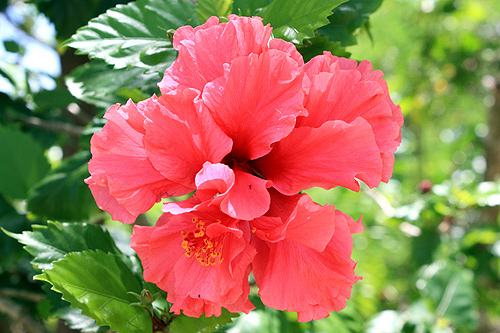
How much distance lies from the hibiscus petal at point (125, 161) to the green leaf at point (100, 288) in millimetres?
158

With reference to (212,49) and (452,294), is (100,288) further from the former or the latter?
(452,294)

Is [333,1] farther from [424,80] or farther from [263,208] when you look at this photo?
[424,80]

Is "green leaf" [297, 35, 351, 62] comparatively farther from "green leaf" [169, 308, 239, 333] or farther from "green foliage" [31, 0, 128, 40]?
"green foliage" [31, 0, 128, 40]

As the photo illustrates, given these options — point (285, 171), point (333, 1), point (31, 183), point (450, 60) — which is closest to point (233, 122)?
point (285, 171)

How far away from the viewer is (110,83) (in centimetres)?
77

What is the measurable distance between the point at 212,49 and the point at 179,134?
113mm

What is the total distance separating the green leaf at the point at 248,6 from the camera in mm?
651

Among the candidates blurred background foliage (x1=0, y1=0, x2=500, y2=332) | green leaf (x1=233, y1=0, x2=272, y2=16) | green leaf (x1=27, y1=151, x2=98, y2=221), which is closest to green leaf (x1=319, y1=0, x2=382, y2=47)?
blurred background foliage (x1=0, y1=0, x2=500, y2=332)

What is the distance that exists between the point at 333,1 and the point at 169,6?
257 mm

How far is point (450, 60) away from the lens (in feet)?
12.2

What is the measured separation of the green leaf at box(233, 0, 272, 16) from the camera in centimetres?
65

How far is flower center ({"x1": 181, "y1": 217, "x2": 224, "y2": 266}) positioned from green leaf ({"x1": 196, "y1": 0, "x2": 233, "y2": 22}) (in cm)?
31

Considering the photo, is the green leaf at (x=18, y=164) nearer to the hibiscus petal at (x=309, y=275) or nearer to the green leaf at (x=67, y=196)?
the green leaf at (x=67, y=196)

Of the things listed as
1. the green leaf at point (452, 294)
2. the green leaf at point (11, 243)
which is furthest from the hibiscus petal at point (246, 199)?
the green leaf at point (452, 294)
